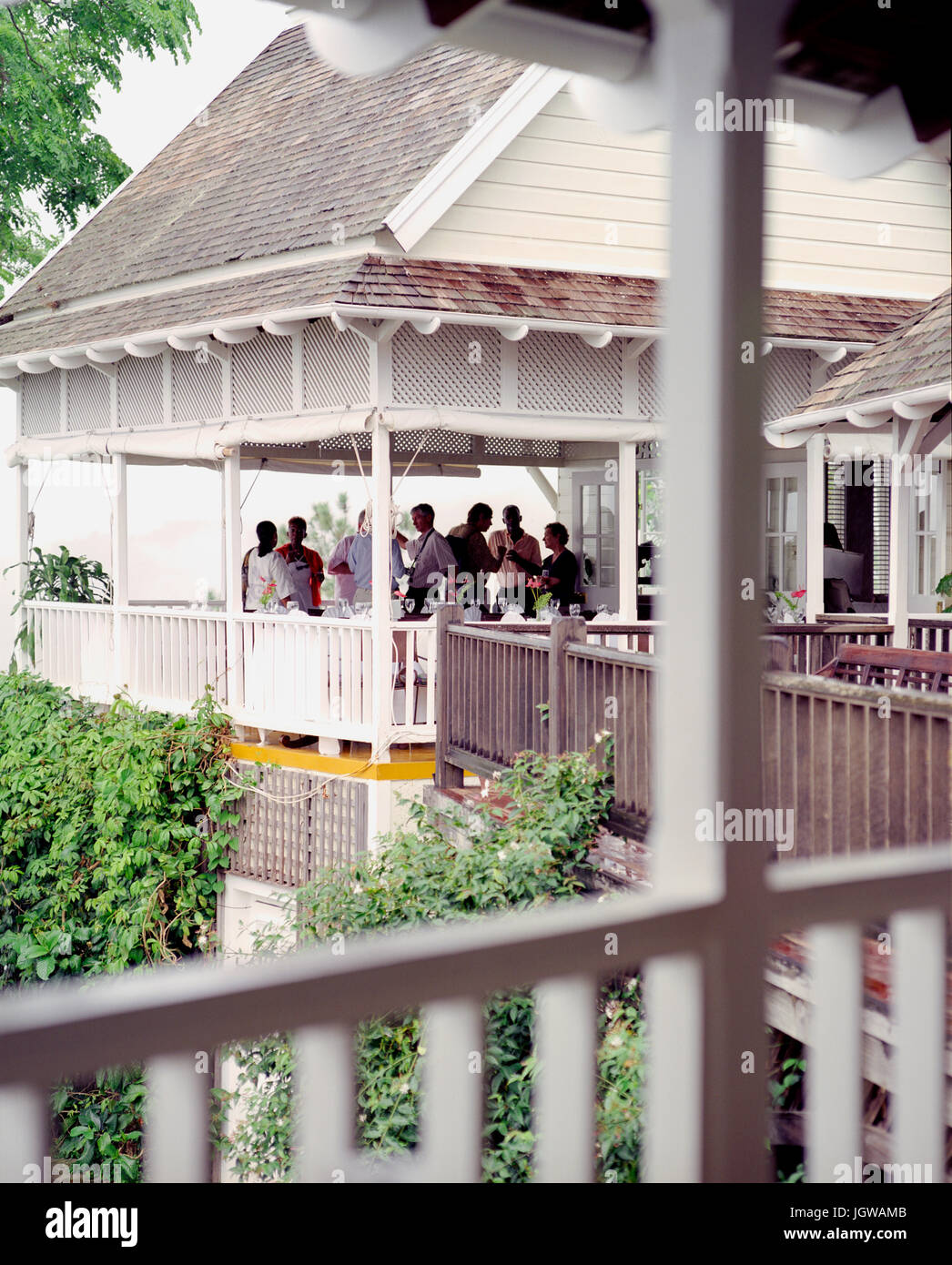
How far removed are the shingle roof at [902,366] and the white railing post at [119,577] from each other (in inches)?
270

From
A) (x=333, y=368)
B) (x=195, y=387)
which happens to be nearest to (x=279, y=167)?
(x=195, y=387)

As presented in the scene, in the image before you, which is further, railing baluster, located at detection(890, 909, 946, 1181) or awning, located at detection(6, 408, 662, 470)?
awning, located at detection(6, 408, 662, 470)

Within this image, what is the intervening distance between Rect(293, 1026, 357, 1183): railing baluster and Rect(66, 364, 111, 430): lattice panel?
44.0ft

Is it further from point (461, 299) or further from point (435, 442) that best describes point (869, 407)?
point (435, 442)

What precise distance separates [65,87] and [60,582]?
11031 millimetres

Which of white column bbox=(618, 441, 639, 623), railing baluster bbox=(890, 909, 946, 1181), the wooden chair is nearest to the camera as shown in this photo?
railing baluster bbox=(890, 909, 946, 1181)

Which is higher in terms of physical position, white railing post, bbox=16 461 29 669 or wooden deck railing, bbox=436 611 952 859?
white railing post, bbox=16 461 29 669

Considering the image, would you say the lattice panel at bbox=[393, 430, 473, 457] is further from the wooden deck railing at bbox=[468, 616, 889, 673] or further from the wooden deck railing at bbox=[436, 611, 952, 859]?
the wooden deck railing at bbox=[436, 611, 952, 859]

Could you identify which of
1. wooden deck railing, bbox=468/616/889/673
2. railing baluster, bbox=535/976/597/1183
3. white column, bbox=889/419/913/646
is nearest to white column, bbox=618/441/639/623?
wooden deck railing, bbox=468/616/889/673

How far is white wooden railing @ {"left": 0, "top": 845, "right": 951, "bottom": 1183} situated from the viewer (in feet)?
6.48

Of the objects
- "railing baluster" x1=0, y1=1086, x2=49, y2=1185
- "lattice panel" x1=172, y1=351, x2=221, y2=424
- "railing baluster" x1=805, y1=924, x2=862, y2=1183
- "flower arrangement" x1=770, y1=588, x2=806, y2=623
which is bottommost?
"railing baluster" x1=805, y1=924, x2=862, y2=1183

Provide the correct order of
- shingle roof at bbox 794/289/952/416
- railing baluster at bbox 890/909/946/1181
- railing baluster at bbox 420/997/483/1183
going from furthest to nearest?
shingle roof at bbox 794/289/952/416
railing baluster at bbox 890/909/946/1181
railing baluster at bbox 420/997/483/1183

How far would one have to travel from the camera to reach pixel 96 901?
477 inches

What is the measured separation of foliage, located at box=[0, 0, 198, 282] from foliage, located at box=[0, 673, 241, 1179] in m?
12.5
